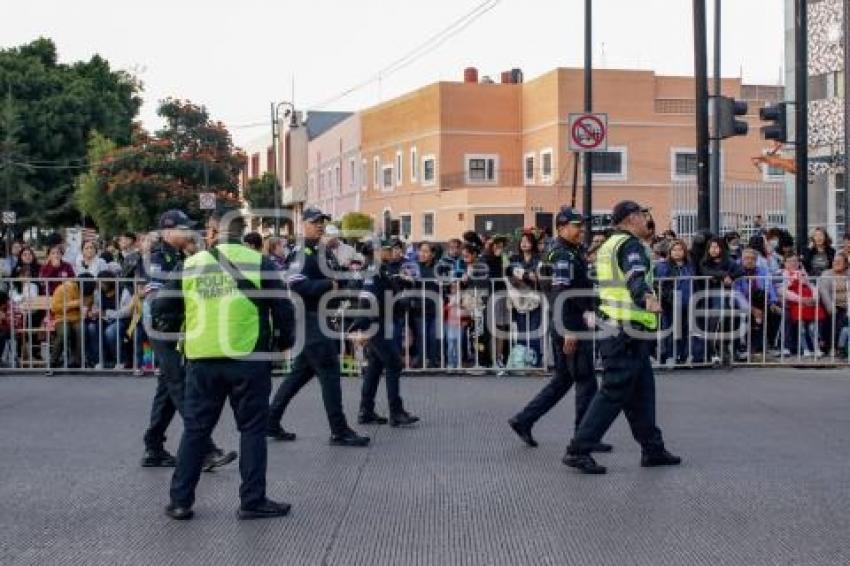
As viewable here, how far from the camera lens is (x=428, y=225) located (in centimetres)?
5044

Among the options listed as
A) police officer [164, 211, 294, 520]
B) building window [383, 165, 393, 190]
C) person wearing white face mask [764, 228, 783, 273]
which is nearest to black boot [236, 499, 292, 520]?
police officer [164, 211, 294, 520]

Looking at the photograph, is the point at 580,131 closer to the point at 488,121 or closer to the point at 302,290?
the point at 302,290

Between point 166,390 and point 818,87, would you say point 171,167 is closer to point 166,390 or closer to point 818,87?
point 818,87

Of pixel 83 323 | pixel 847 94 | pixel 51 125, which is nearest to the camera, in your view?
pixel 83 323

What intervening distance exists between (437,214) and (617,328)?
4101 cm

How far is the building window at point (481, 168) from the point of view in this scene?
4925 centimetres

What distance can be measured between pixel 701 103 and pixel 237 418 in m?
10.0

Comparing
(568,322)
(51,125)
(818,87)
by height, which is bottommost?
(568,322)

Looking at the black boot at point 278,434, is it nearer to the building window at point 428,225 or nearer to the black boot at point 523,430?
the black boot at point 523,430

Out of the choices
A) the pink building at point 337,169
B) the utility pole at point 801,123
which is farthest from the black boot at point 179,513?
the pink building at point 337,169

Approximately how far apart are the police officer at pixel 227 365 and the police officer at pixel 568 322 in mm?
2654

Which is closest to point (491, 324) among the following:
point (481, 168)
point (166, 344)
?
point (166, 344)

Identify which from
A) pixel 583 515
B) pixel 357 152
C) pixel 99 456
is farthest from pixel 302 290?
pixel 357 152

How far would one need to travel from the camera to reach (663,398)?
1177 centimetres
